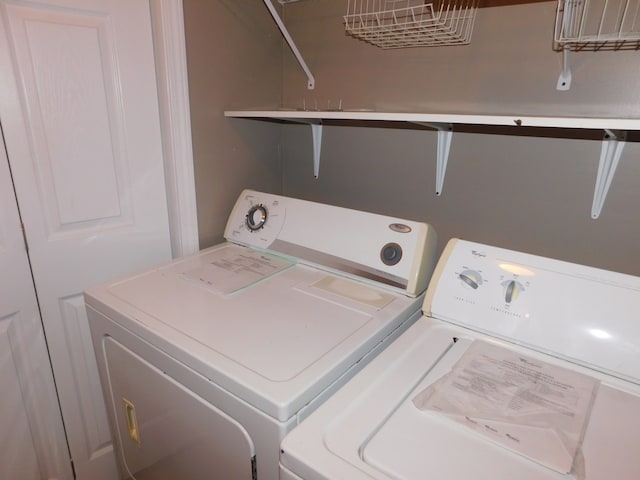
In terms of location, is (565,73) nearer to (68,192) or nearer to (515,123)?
(515,123)

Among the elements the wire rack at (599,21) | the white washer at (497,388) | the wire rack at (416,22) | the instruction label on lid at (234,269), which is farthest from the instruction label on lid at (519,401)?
the wire rack at (416,22)

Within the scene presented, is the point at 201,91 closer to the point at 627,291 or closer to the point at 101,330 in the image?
the point at 101,330

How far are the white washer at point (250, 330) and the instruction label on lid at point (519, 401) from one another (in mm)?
227

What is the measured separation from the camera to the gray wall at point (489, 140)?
115 cm

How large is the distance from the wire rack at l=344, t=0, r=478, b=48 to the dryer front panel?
121 centimetres

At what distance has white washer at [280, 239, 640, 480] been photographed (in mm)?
694

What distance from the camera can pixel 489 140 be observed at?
1.34m

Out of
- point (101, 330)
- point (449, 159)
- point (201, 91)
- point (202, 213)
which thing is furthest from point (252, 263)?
point (449, 159)

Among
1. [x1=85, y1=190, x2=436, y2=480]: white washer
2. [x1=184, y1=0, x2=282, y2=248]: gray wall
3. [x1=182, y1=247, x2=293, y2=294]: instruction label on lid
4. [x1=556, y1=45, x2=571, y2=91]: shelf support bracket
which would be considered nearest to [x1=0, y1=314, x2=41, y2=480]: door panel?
[x1=85, y1=190, x2=436, y2=480]: white washer

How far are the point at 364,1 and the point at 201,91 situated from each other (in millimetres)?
698

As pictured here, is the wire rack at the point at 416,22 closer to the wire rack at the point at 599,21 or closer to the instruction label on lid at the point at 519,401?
the wire rack at the point at 599,21

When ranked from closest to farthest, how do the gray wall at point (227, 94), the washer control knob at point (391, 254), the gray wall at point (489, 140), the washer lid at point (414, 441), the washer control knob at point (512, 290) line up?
the washer lid at point (414, 441) → the washer control knob at point (512, 290) → the gray wall at point (489, 140) → the washer control knob at point (391, 254) → the gray wall at point (227, 94)

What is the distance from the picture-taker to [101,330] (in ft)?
4.06

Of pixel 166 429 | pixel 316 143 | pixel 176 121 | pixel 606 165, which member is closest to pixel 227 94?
pixel 176 121
